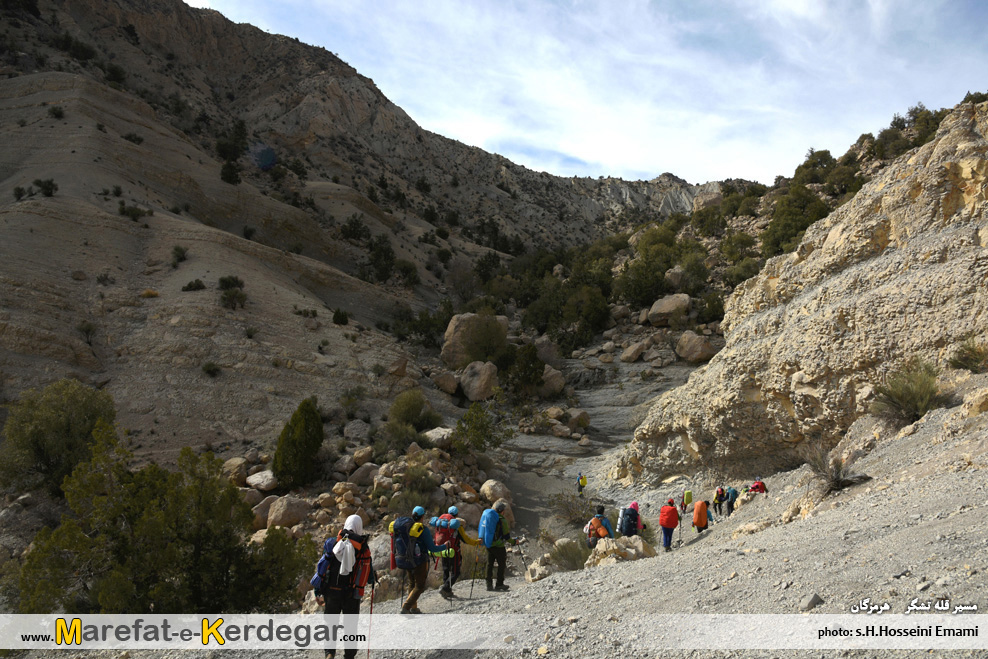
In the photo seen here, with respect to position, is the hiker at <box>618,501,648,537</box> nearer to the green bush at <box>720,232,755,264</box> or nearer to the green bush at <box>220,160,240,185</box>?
the green bush at <box>720,232,755,264</box>

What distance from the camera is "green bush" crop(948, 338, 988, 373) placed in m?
7.82

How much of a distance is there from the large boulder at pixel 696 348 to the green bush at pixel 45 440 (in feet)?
73.0

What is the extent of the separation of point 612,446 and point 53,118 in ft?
121

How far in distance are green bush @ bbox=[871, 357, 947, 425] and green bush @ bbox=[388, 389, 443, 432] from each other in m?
14.5

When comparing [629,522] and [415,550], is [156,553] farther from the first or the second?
[629,522]

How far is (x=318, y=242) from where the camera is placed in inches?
1543

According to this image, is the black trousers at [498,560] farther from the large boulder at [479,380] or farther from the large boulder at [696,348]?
the large boulder at [696,348]

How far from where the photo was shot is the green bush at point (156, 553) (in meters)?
6.60

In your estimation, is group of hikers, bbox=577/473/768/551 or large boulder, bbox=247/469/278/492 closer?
group of hikers, bbox=577/473/768/551

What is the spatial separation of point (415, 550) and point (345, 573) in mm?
1563

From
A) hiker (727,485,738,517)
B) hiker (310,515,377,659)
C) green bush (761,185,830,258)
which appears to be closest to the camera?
hiker (310,515,377,659)

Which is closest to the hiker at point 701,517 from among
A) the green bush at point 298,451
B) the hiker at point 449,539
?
the hiker at point 449,539

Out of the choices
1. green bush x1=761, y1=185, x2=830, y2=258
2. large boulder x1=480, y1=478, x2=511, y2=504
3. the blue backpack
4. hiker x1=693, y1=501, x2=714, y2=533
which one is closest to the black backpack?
hiker x1=693, y1=501, x2=714, y2=533

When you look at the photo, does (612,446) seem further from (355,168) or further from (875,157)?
(355,168)
